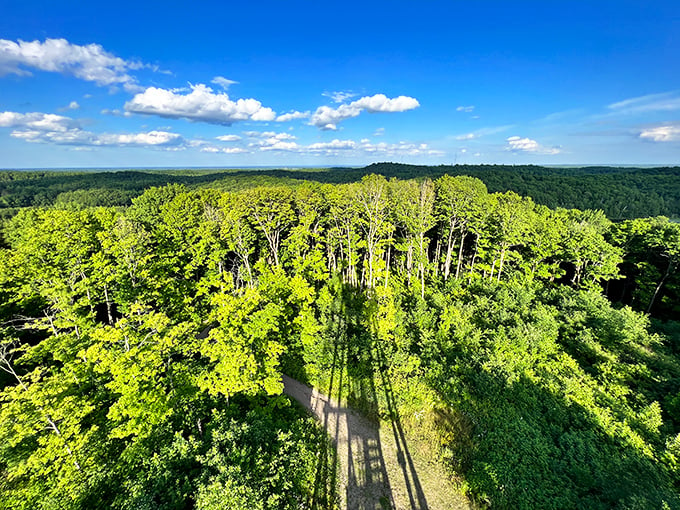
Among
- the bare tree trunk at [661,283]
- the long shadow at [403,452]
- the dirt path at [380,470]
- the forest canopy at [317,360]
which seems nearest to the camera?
the forest canopy at [317,360]

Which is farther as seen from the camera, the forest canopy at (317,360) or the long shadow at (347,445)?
the long shadow at (347,445)

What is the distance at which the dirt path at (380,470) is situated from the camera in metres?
12.0

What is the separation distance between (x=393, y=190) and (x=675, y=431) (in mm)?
24262

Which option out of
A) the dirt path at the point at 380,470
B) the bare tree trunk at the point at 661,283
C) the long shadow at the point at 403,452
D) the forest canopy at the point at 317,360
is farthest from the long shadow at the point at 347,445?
the bare tree trunk at the point at 661,283

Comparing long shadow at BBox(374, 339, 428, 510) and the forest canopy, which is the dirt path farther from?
the forest canopy

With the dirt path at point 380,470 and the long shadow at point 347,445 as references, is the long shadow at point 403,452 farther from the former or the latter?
the long shadow at point 347,445

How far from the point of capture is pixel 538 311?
827 inches

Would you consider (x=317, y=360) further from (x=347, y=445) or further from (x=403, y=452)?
(x=403, y=452)

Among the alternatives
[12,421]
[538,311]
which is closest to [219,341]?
[12,421]

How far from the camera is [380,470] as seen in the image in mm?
13359

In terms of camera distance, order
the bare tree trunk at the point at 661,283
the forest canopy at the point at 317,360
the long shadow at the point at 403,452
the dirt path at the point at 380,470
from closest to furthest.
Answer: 1. the forest canopy at the point at 317,360
2. the dirt path at the point at 380,470
3. the long shadow at the point at 403,452
4. the bare tree trunk at the point at 661,283

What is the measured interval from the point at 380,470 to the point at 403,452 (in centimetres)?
154

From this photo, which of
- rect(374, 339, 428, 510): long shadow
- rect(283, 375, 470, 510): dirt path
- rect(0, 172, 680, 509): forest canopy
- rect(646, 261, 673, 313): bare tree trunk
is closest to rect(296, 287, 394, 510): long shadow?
rect(283, 375, 470, 510): dirt path

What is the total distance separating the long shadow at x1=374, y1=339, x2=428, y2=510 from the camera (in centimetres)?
1210
